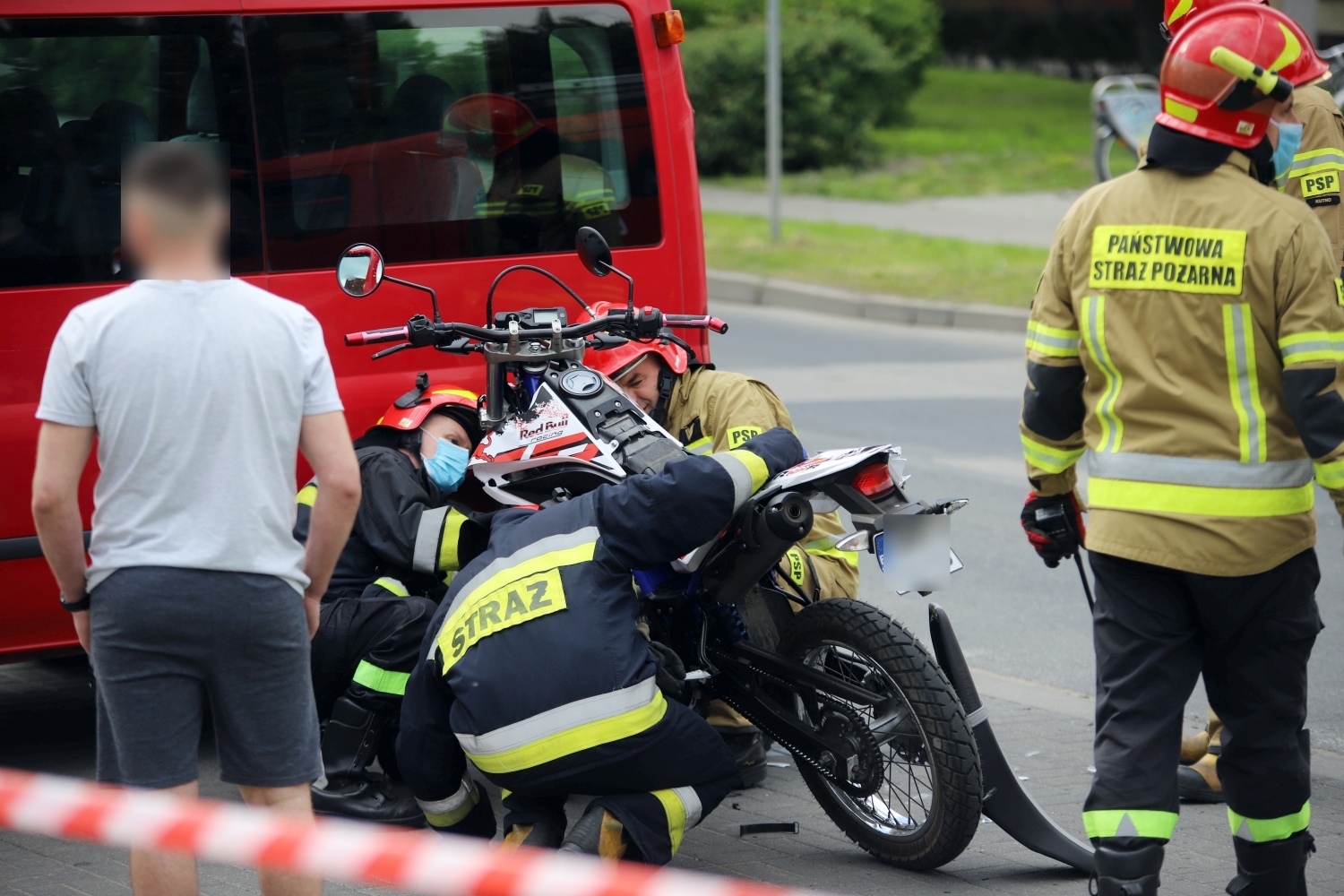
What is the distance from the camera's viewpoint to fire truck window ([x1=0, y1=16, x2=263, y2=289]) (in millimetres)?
4766

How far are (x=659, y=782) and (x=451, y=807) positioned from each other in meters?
0.60

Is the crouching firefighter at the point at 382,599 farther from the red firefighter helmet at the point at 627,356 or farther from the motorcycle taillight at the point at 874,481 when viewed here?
the motorcycle taillight at the point at 874,481

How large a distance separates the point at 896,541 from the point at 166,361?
5.50ft

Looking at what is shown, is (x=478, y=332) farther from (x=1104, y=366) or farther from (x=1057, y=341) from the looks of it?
(x=1104, y=366)

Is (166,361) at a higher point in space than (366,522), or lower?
higher

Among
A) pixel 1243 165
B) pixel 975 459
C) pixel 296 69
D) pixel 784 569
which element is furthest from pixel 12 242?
pixel 975 459

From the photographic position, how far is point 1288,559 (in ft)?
10.8

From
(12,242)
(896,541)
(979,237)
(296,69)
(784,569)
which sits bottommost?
(979,237)

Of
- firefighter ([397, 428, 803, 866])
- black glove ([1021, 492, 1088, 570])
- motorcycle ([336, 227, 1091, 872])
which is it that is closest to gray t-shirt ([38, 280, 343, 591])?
firefighter ([397, 428, 803, 866])

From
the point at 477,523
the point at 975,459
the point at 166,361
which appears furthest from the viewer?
the point at 975,459

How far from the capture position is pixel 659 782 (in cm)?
378

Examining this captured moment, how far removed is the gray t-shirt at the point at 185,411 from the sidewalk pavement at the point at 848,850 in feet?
4.16

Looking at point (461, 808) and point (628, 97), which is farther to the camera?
point (628, 97)

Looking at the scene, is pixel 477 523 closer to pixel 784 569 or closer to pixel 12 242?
pixel 784 569
